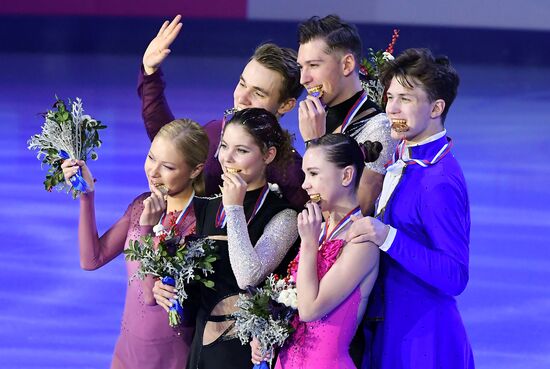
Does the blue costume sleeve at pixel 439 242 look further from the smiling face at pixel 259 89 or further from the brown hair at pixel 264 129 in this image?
the smiling face at pixel 259 89

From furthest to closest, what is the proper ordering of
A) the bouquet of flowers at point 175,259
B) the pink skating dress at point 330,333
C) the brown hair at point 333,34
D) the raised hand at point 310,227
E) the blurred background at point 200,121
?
the blurred background at point 200,121 < the brown hair at point 333,34 < the bouquet of flowers at point 175,259 < the pink skating dress at point 330,333 < the raised hand at point 310,227

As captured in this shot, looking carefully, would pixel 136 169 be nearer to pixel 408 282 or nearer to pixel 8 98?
pixel 8 98

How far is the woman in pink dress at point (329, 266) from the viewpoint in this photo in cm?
312

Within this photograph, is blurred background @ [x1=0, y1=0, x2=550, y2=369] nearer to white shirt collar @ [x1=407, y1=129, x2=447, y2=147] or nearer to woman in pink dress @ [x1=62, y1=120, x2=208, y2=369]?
woman in pink dress @ [x1=62, y1=120, x2=208, y2=369]

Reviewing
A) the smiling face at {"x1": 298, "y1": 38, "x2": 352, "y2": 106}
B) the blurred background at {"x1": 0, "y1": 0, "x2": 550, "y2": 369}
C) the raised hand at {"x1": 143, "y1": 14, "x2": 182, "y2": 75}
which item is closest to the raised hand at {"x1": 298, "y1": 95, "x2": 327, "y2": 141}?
the smiling face at {"x1": 298, "y1": 38, "x2": 352, "y2": 106}

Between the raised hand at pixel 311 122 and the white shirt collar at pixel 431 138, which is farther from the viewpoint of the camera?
the raised hand at pixel 311 122

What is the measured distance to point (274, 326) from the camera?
3189 millimetres

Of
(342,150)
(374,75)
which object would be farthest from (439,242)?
(374,75)

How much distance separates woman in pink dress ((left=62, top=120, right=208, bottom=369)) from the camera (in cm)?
367

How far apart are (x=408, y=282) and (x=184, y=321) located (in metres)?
0.81

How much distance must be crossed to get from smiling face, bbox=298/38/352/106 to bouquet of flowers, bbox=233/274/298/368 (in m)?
0.84

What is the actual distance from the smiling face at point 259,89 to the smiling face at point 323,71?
10cm

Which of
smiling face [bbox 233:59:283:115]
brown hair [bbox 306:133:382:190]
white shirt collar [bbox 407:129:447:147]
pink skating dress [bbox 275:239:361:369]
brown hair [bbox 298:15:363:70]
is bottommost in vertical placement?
pink skating dress [bbox 275:239:361:369]

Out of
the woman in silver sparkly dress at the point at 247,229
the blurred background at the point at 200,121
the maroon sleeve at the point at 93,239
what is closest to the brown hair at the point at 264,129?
the woman in silver sparkly dress at the point at 247,229
